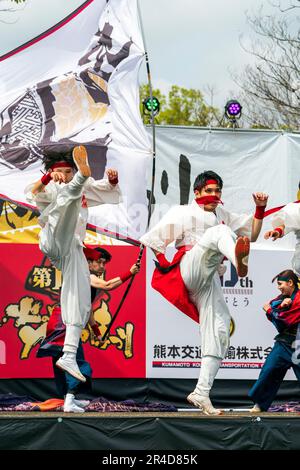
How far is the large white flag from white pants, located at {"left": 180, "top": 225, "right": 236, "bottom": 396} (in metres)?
1.22

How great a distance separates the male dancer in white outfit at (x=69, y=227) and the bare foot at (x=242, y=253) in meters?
1.16

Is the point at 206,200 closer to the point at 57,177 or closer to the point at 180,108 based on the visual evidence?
the point at 57,177

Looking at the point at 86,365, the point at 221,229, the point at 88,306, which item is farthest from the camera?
the point at 86,365

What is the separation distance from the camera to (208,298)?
281 inches

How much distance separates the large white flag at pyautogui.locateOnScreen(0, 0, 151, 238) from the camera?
8109mm

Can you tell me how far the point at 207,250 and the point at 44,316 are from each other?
2.59 metres

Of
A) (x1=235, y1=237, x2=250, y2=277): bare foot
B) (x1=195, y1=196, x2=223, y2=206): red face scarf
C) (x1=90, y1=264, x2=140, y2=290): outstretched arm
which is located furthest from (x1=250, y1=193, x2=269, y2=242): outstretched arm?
(x1=90, y1=264, x2=140, y2=290): outstretched arm

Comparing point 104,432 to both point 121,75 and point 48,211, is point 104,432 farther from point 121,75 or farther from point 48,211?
point 121,75

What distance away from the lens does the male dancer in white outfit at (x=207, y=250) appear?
696cm

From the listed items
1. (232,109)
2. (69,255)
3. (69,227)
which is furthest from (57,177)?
(232,109)

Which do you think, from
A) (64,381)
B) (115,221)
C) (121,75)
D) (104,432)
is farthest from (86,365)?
(121,75)

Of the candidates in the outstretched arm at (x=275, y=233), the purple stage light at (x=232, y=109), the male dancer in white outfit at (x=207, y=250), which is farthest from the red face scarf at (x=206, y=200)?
the purple stage light at (x=232, y=109)

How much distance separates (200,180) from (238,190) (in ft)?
7.17

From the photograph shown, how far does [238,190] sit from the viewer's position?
9500 millimetres
